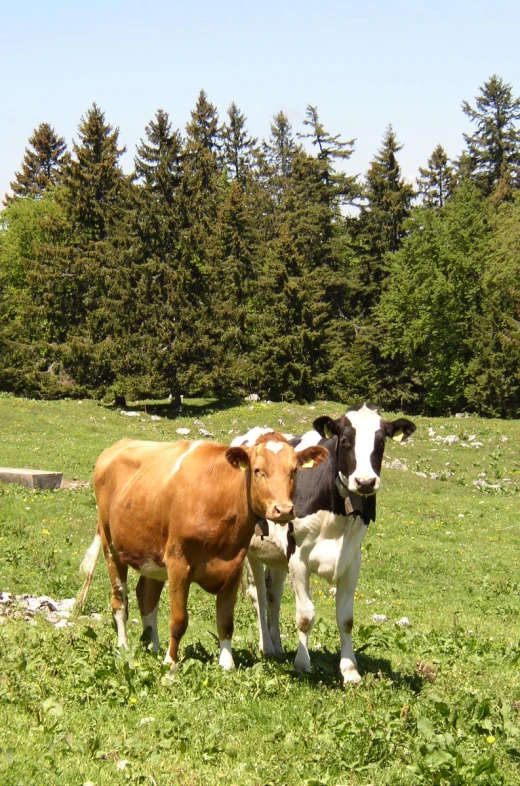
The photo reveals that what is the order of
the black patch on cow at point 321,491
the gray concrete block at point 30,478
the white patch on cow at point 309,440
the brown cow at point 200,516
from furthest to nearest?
the gray concrete block at point 30,478 → the white patch on cow at point 309,440 → the black patch on cow at point 321,491 → the brown cow at point 200,516

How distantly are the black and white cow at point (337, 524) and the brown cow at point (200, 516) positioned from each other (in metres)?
0.60

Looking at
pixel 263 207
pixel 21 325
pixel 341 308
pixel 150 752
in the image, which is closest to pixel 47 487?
pixel 150 752

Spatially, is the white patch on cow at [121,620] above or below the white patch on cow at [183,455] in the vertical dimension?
below

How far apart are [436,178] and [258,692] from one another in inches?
2839

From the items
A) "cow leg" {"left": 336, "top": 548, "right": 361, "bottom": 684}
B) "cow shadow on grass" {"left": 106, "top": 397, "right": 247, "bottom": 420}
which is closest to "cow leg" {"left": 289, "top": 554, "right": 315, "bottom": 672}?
"cow leg" {"left": 336, "top": 548, "right": 361, "bottom": 684}

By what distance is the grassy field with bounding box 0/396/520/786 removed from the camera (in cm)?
599

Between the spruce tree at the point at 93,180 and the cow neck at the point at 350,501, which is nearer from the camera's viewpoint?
the cow neck at the point at 350,501

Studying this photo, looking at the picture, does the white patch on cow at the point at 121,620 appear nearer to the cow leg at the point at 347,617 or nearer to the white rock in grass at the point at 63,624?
the white rock in grass at the point at 63,624

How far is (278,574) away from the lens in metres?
10.6

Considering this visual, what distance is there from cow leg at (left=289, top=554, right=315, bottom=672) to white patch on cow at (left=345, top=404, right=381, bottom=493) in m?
1.40

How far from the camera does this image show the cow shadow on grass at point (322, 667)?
853 centimetres

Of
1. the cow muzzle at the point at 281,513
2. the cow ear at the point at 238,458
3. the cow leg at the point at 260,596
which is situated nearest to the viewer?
the cow muzzle at the point at 281,513

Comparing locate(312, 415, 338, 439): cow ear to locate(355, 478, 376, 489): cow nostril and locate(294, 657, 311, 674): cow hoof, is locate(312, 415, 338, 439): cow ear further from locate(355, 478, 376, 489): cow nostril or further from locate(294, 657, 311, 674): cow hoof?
locate(294, 657, 311, 674): cow hoof

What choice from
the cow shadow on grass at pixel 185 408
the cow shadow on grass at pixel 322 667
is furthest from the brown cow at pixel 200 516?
the cow shadow on grass at pixel 185 408
